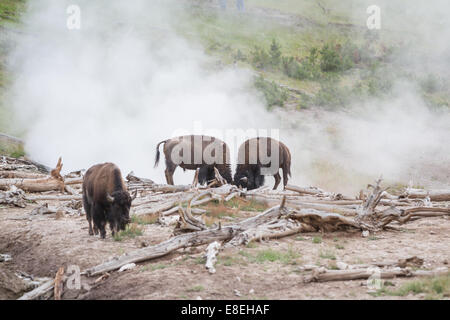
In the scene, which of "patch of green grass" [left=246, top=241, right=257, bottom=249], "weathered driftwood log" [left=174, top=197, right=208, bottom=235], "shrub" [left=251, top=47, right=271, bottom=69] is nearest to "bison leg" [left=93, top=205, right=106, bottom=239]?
"weathered driftwood log" [left=174, top=197, right=208, bottom=235]

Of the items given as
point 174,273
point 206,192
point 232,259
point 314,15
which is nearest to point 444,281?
point 232,259

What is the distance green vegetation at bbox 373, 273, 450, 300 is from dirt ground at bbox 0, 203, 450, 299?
0.11 meters

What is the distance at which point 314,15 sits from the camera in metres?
36.9

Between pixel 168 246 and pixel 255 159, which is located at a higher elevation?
pixel 255 159

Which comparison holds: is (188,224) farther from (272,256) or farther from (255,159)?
(255,159)

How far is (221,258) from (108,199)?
1955mm

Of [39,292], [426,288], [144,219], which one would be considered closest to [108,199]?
[144,219]

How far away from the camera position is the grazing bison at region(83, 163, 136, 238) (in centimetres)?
609

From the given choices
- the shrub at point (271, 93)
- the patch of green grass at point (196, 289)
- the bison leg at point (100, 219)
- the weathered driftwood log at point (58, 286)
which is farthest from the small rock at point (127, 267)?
the shrub at point (271, 93)

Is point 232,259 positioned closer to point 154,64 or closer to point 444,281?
point 444,281

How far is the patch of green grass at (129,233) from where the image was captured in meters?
6.16

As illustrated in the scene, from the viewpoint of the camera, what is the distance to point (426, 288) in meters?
3.71

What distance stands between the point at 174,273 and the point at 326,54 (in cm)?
2545

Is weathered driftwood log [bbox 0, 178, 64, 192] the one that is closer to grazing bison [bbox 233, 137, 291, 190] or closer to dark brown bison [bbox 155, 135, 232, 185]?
dark brown bison [bbox 155, 135, 232, 185]
